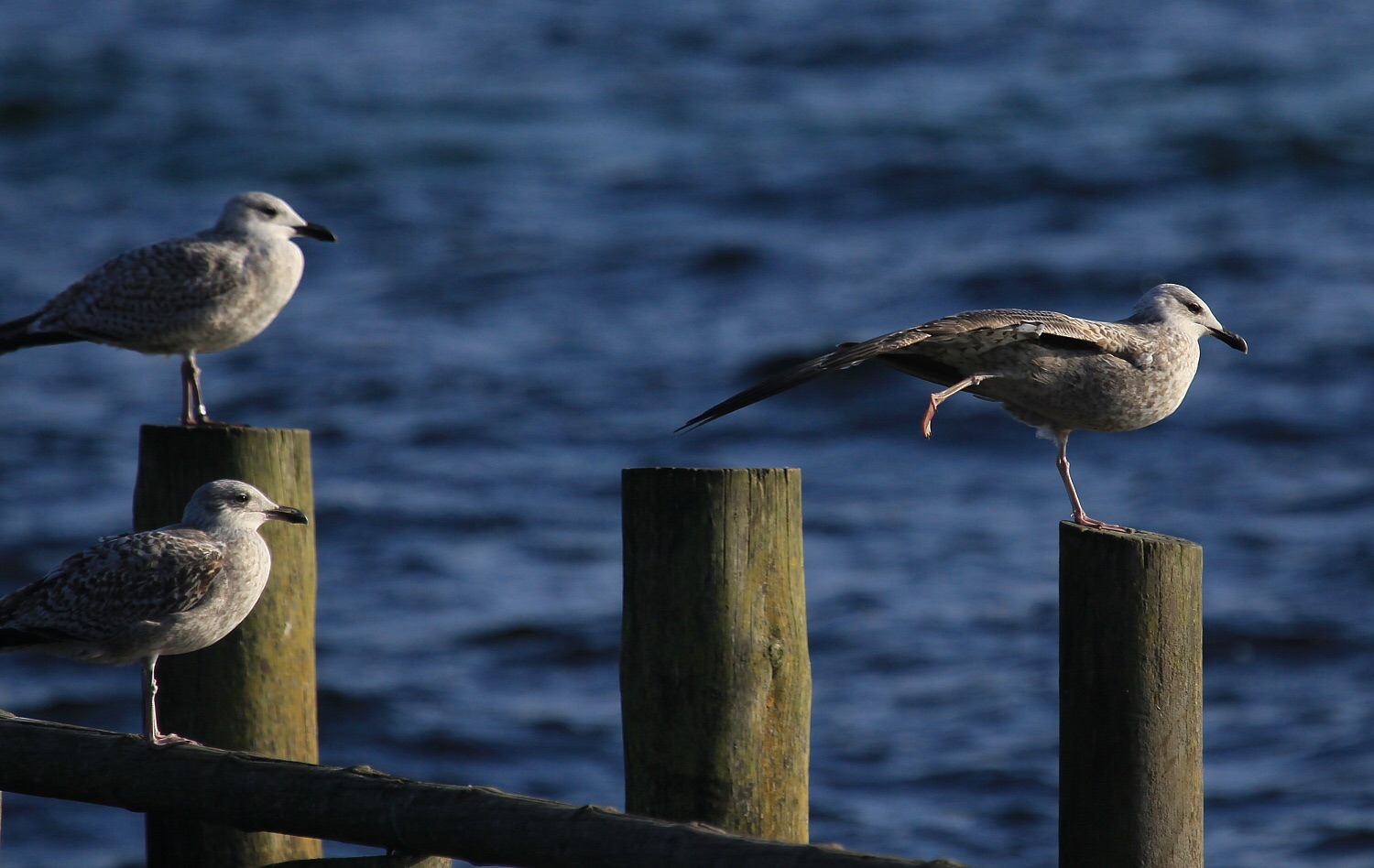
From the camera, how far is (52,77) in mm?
25438

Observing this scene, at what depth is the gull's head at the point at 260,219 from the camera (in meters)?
6.36

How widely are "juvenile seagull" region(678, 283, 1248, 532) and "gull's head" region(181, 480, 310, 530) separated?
4.07 ft

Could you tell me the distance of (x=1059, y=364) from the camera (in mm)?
4832

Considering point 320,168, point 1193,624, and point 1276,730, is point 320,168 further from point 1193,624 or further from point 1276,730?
point 1193,624

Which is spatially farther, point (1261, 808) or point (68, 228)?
point (68, 228)

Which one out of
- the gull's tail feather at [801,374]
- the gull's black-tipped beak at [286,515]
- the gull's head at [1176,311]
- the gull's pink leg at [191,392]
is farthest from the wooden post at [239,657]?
the gull's head at [1176,311]

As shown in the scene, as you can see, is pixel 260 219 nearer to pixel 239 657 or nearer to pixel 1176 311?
pixel 239 657

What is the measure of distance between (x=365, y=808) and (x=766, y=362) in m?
11.2

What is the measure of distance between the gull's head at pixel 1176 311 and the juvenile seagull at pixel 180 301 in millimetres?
2954

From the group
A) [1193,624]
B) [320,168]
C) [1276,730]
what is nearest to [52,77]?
[320,168]

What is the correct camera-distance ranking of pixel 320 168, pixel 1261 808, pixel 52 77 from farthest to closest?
1. pixel 52 77
2. pixel 320 168
3. pixel 1261 808

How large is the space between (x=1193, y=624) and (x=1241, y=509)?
845cm

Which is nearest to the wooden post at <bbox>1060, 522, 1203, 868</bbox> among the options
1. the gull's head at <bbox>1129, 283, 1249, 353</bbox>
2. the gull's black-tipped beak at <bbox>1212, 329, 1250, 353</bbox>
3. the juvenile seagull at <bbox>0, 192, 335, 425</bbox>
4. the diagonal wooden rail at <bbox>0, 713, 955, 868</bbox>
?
the diagonal wooden rail at <bbox>0, 713, 955, 868</bbox>

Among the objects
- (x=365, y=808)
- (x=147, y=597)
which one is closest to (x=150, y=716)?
(x=147, y=597)
